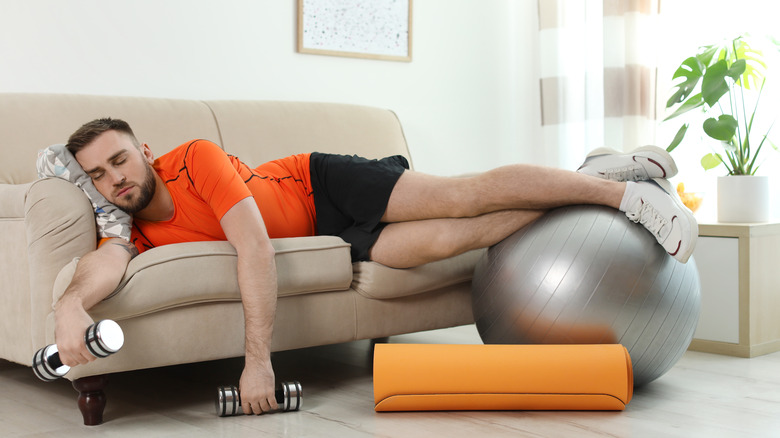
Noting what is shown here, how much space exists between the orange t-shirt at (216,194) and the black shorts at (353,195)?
44mm

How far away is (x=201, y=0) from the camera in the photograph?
10.9ft

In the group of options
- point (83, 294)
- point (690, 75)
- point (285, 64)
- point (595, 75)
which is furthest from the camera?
point (595, 75)

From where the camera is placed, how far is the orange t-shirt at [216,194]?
83.0 inches

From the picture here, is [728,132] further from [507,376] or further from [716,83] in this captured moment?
[507,376]

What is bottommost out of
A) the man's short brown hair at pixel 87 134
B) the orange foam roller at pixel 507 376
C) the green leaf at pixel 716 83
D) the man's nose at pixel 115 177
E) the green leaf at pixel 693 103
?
the orange foam roller at pixel 507 376

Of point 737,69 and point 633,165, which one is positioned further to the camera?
point 737,69

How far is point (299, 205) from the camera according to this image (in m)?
2.46

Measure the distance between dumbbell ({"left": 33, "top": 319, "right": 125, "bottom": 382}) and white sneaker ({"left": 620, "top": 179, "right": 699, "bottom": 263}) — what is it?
130 centimetres

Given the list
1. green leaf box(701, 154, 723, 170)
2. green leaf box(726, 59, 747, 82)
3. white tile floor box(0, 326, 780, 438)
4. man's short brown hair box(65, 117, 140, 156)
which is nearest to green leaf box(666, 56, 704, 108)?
green leaf box(726, 59, 747, 82)

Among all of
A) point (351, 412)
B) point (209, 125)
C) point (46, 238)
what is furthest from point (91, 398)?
point (209, 125)

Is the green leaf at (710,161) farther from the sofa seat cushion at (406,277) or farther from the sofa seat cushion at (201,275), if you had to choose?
the sofa seat cushion at (201,275)

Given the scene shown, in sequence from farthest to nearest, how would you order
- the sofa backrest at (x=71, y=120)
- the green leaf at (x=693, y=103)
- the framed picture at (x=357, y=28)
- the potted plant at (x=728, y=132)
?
1. the framed picture at (x=357, y=28)
2. the green leaf at (x=693, y=103)
3. the potted plant at (x=728, y=132)
4. the sofa backrest at (x=71, y=120)

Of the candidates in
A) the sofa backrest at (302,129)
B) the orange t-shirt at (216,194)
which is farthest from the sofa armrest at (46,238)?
the sofa backrest at (302,129)

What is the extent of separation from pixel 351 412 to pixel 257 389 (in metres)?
0.26
